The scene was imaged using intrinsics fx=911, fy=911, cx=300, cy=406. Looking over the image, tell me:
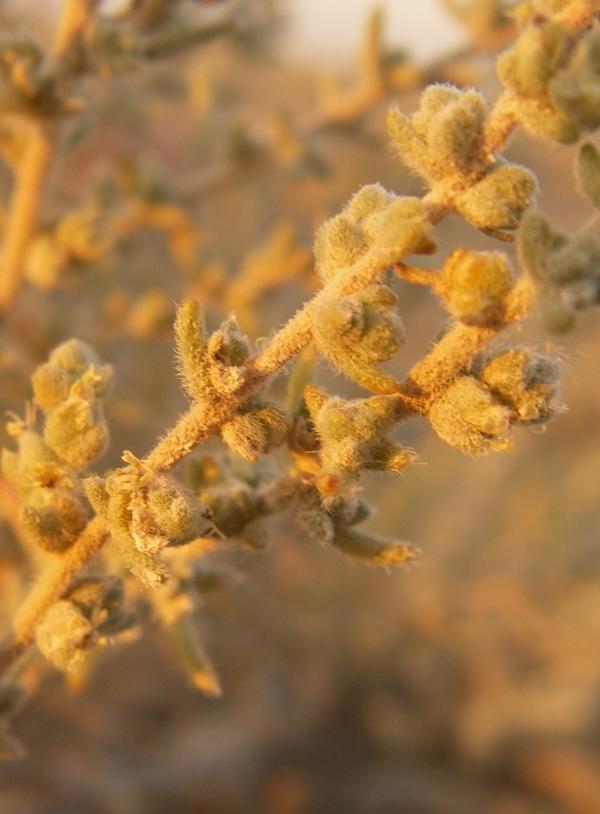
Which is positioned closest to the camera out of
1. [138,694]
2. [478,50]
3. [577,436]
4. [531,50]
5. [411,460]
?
[531,50]

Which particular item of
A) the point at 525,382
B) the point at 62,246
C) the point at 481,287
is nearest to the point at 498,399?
the point at 525,382

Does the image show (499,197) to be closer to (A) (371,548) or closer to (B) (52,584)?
(A) (371,548)

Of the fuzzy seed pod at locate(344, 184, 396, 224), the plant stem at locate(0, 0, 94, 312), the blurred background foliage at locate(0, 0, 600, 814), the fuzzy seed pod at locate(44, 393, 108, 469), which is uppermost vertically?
the blurred background foliage at locate(0, 0, 600, 814)

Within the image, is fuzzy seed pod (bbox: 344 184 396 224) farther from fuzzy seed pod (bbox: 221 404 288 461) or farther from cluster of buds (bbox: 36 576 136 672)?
cluster of buds (bbox: 36 576 136 672)

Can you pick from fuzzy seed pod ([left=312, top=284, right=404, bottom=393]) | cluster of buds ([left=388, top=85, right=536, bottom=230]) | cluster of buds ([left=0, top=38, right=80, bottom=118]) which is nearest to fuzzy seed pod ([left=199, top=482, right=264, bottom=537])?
fuzzy seed pod ([left=312, top=284, right=404, bottom=393])

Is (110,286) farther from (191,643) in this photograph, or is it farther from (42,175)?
(191,643)

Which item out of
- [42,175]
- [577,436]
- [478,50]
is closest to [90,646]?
[42,175]

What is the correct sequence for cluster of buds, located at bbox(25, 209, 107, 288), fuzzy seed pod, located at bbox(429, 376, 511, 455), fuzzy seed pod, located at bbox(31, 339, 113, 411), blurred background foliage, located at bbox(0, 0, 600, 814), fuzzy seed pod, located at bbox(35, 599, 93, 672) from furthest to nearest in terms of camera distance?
blurred background foliage, located at bbox(0, 0, 600, 814)
cluster of buds, located at bbox(25, 209, 107, 288)
fuzzy seed pod, located at bbox(31, 339, 113, 411)
fuzzy seed pod, located at bbox(35, 599, 93, 672)
fuzzy seed pod, located at bbox(429, 376, 511, 455)
